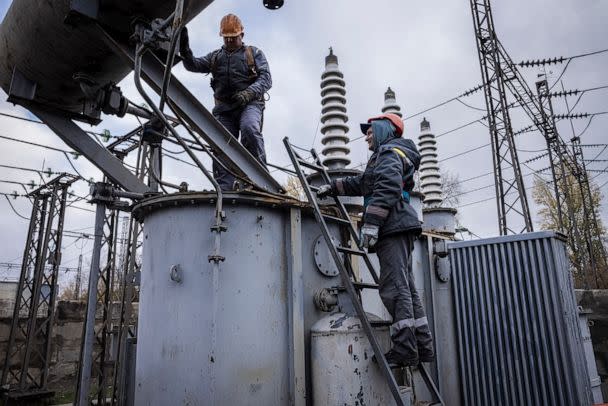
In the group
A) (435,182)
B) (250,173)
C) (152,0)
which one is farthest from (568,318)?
(435,182)

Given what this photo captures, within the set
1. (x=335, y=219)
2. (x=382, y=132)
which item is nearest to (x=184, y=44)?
(x=382, y=132)

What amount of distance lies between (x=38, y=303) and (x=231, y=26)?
13.4 m

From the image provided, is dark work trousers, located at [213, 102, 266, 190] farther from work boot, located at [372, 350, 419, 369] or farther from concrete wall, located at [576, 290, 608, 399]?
concrete wall, located at [576, 290, 608, 399]

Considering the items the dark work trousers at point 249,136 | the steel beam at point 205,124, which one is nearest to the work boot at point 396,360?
the steel beam at point 205,124

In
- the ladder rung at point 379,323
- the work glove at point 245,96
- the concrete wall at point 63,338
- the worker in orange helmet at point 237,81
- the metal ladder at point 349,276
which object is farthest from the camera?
the concrete wall at point 63,338

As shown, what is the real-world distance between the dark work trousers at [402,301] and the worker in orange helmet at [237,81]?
87.2 inches

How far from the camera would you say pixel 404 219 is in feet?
13.4

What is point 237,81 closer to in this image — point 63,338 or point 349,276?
point 349,276

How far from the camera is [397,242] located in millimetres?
4137

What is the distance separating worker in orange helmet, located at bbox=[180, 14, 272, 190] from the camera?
18.2 feet

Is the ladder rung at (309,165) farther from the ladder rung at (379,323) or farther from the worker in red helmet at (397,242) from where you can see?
the ladder rung at (379,323)

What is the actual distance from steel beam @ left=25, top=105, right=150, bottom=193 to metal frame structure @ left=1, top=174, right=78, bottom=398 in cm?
1038

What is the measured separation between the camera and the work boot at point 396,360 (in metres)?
3.87

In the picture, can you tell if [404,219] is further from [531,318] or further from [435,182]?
[435,182]
